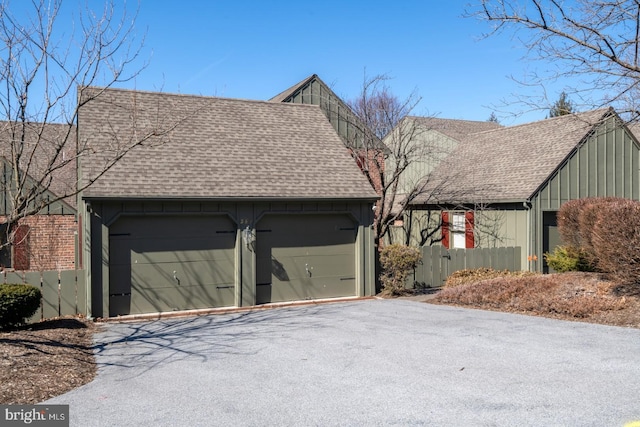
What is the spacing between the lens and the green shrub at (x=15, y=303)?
10562mm

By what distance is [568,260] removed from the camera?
1759 cm

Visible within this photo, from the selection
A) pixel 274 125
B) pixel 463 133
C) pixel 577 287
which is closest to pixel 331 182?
pixel 274 125

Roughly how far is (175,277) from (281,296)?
2.82 m

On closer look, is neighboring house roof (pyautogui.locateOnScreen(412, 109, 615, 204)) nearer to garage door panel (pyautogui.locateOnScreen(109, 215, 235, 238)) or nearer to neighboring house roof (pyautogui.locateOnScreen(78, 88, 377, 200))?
neighboring house roof (pyautogui.locateOnScreen(78, 88, 377, 200))

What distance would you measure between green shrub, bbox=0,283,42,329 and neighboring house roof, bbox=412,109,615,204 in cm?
1439

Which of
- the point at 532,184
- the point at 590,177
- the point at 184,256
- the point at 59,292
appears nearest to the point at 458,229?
the point at 532,184

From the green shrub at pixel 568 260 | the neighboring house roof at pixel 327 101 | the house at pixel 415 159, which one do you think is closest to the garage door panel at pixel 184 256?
the house at pixel 415 159

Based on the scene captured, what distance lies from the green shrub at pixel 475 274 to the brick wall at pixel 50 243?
11.6 metres

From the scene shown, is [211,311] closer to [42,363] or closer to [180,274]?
[180,274]

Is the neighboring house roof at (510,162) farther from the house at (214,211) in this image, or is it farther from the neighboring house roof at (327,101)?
the house at (214,211)

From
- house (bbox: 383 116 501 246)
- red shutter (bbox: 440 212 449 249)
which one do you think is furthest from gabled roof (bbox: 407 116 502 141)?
red shutter (bbox: 440 212 449 249)

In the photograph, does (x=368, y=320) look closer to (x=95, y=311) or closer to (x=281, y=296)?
(x=281, y=296)

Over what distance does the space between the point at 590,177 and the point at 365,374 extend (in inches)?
605

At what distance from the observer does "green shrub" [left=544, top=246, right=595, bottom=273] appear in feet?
56.5
